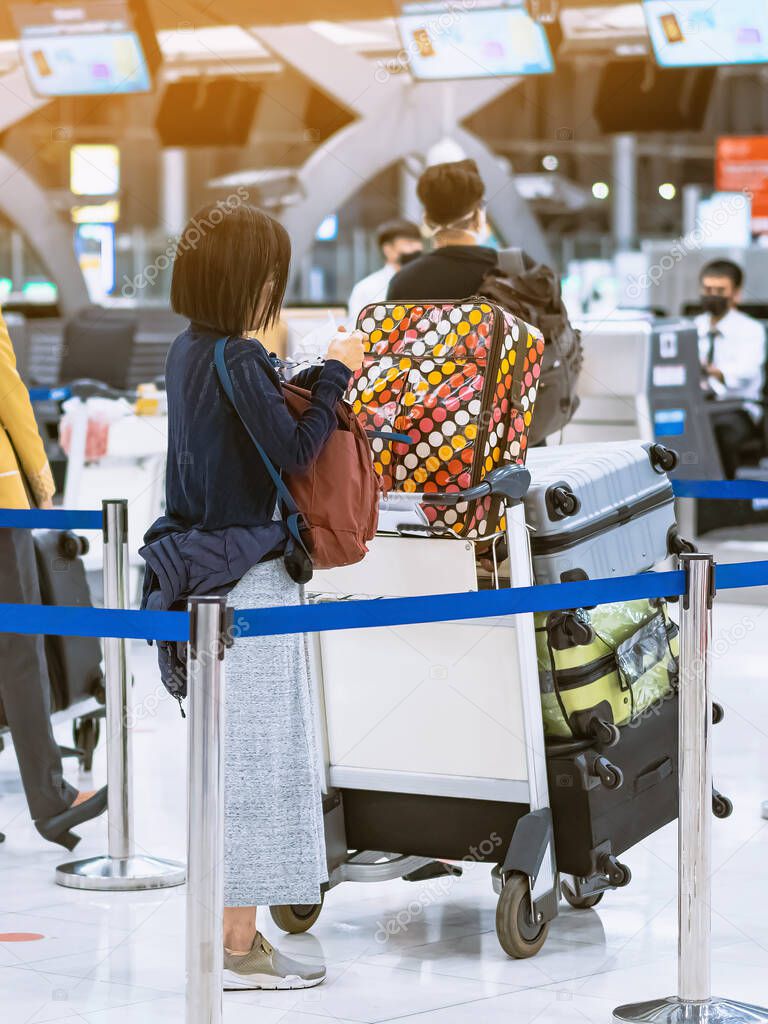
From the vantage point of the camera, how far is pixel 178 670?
3.04 metres

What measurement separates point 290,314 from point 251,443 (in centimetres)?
535

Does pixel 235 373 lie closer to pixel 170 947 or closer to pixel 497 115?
pixel 170 947

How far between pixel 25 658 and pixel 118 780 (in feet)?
1.24

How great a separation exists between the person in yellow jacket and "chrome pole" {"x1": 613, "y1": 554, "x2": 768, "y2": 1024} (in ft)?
5.58

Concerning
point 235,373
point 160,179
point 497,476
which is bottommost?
point 160,179

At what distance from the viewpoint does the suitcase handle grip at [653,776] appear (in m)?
3.48

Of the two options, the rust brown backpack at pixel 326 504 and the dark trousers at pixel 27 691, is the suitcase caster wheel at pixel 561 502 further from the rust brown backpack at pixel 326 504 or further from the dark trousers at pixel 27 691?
the dark trousers at pixel 27 691

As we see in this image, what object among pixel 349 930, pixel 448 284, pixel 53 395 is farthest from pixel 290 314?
pixel 349 930

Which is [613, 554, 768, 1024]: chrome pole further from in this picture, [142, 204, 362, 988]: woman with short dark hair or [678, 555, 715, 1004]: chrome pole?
[142, 204, 362, 988]: woman with short dark hair

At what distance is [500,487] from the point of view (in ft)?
10.4

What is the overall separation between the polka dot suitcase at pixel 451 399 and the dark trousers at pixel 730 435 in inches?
238

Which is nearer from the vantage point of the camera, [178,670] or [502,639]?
[178,670]

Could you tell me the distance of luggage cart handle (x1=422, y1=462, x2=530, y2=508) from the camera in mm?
3154

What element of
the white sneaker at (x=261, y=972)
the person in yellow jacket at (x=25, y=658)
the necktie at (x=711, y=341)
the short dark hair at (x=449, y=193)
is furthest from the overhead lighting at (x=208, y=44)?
the white sneaker at (x=261, y=972)
